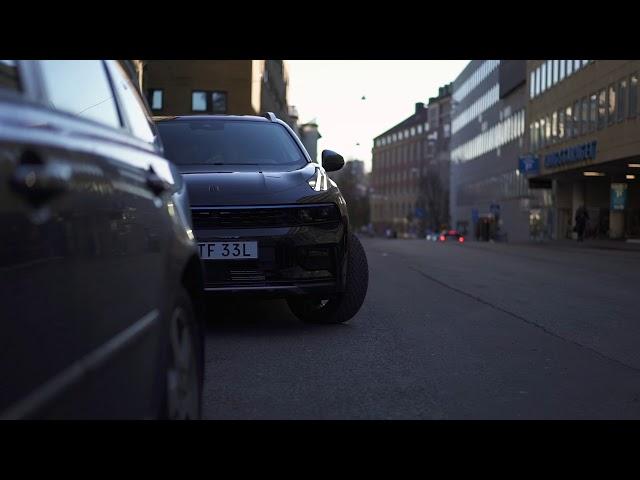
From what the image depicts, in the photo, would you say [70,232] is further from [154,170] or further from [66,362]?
[154,170]

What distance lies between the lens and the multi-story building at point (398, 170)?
5571 inches

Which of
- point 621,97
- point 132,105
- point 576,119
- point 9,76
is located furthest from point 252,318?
point 576,119

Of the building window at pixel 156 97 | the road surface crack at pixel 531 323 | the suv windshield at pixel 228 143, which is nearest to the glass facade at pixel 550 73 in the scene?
the building window at pixel 156 97

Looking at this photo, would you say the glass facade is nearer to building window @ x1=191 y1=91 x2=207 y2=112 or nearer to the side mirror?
building window @ x1=191 y1=91 x2=207 y2=112

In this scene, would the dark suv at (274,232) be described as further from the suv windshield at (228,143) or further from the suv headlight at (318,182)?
the suv windshield at (228,143)

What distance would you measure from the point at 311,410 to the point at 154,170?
61.1 inches

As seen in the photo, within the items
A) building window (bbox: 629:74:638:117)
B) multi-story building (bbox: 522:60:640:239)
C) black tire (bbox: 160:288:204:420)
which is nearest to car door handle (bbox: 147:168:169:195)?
black tire (bbox: 160:288:204:420)

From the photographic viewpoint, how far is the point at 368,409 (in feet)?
12.6

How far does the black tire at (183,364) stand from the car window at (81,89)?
67 cm

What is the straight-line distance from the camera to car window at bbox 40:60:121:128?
78.6 inches

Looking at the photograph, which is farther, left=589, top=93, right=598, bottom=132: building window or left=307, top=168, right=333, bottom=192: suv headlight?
left=589, top=93, right=598, bottom=132: building window

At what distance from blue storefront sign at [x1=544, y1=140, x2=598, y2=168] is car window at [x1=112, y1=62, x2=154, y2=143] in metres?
38.5

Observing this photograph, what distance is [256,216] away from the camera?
18.7ft
